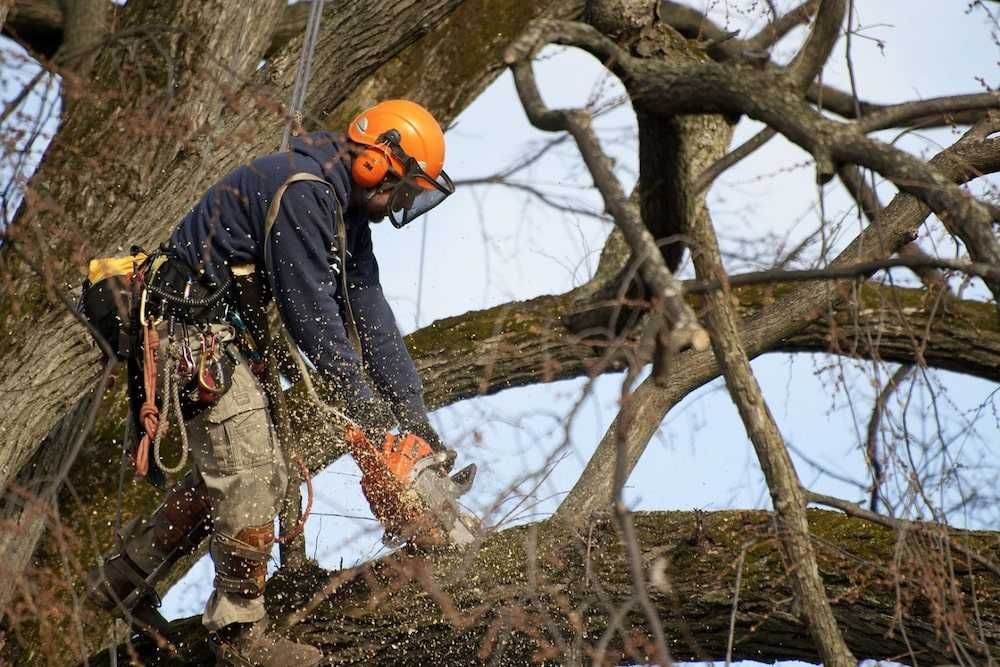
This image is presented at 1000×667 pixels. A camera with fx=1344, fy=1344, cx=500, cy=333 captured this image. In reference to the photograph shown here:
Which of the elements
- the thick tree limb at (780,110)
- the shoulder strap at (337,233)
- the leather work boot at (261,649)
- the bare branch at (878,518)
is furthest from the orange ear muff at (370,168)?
the bare branch at (878,518)

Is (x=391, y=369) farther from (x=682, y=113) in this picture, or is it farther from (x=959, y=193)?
(x=959, y=193)

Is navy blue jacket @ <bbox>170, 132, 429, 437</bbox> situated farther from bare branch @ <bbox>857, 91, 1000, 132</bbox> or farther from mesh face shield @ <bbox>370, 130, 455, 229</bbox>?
bare branch @ <bbox>857, 91, 1000, 132</bbox>

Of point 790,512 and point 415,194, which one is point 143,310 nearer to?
point 415,194

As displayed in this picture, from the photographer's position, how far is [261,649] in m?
4.26

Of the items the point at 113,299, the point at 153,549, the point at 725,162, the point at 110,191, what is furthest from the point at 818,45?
the point at 110,191

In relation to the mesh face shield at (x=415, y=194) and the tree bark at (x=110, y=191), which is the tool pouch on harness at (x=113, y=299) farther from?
the mesh face shield at (x=415, y=194)

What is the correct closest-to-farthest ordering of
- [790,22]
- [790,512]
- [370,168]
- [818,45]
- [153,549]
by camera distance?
[818,45] < [790,512] < [370,168] < [153,549] < [790,22]

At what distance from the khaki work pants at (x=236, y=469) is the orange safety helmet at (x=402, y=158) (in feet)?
2.30

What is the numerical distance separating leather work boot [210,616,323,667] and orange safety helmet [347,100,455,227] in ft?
4.66

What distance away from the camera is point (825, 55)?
3.55 m

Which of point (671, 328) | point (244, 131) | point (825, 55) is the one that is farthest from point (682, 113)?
point (244, 131)

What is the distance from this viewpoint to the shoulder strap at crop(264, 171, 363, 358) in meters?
4.21

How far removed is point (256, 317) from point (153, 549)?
3.05 feet

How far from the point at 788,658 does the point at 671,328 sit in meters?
2.12
